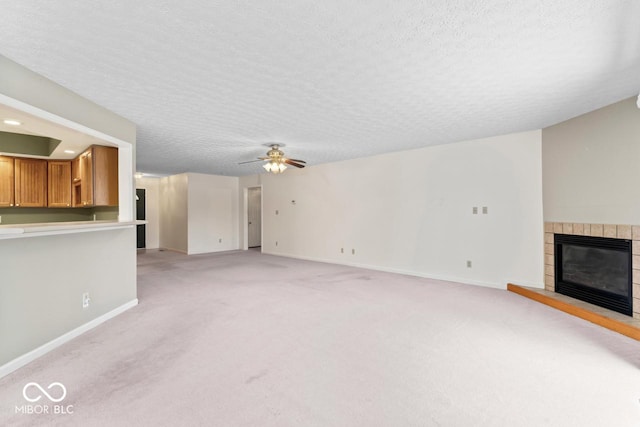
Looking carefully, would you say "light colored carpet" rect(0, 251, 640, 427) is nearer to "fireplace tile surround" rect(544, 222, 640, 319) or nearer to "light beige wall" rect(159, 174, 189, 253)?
"fireplace tile surround" rect(544, 222, 640, 319)

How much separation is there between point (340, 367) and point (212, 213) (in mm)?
7512

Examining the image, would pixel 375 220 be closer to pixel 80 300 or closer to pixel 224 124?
pixel 224 124

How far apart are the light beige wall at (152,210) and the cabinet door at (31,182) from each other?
4247mm

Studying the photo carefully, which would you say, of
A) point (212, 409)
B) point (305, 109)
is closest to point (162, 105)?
point (305, 109)

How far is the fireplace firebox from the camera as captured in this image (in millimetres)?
3068

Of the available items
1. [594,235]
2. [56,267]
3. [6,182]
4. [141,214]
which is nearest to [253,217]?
[141,214]

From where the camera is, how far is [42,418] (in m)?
1.59

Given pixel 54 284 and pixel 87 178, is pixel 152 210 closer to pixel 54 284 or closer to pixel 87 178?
pixel 87 178

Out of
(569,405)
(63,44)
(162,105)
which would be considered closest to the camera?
(569,405)

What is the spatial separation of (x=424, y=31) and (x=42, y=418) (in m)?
3.29

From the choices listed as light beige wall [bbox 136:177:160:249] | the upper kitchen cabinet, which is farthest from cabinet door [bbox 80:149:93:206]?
light beige wall [bbox 136:177:160:249]

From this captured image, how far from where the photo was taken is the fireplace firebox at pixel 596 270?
10.1 ft

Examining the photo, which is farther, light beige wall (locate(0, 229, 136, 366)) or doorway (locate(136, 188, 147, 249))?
doorway (locate(136, 188, 147, 249))

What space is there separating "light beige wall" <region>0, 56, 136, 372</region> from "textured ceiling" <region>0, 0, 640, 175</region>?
6.9 inches
